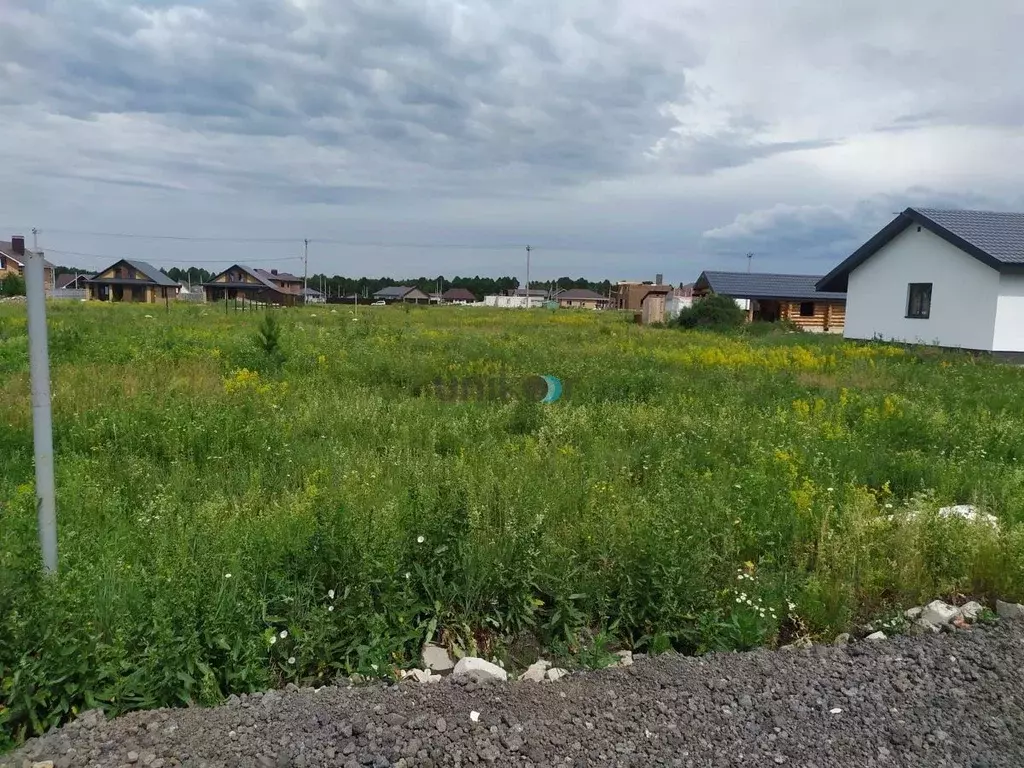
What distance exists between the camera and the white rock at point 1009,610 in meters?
4.02

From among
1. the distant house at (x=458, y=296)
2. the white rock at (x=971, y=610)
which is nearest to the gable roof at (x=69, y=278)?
the distant house at (x=458, y=296)

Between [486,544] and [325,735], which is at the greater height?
[486,544]

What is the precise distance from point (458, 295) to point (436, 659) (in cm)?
12148

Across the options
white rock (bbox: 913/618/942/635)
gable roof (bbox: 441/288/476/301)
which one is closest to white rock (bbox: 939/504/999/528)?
white rock (bbox: 913/618/942/635)

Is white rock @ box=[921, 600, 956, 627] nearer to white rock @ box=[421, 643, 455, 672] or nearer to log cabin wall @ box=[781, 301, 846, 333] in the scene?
white rock @ box=[421, 643, 455, 672]

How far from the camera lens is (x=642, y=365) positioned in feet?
47.2

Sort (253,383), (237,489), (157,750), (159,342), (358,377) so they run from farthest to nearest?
(159,342) < (358,377) < (253,383) < (237,489) < (157,750)

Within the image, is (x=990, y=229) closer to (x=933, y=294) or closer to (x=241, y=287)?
(x=933, y=294)

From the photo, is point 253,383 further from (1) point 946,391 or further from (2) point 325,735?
(1) point 946,391

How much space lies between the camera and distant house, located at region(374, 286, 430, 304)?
111 metres

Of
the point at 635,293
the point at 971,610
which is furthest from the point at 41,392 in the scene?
the point at 635,293

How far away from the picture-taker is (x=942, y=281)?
72.4 feet

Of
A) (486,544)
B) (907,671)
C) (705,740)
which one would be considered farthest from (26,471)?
(907,671)

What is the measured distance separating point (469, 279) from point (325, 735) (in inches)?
5453
